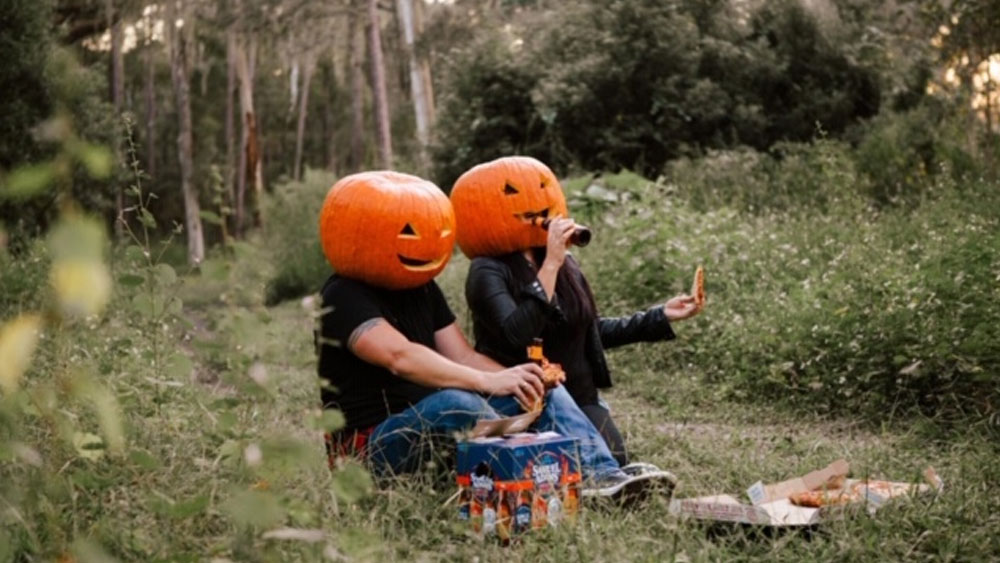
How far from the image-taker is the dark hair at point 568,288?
5113mm

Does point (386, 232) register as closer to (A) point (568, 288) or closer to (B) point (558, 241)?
(B) point (558, 241)

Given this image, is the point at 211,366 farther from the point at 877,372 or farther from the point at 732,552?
the point at 732,552

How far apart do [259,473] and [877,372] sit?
4175mm

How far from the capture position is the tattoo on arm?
4.45 metres

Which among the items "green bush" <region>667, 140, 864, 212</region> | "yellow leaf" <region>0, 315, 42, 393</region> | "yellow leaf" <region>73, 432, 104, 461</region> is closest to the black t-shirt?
"yellow leaf" <region>73, 432, 104, 461</region>

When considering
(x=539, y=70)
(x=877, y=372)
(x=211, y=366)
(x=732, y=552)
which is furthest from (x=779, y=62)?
(x=732, y=552)

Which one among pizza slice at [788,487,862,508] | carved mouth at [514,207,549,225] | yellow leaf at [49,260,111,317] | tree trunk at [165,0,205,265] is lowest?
tree trunk at [165,0,205,265]

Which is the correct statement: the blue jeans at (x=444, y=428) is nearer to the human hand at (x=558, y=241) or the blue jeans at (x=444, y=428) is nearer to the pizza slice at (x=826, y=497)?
the human hand at (x=558, y=241)

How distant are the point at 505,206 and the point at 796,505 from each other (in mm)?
1759

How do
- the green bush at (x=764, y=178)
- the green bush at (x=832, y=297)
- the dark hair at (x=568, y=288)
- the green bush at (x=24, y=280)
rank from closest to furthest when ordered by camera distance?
the dark hair at (x=568, y=288) < the green bush at (x=832, y=297) < the green bush at (x=24, y=280) < the green bush at (x=764, y=178)

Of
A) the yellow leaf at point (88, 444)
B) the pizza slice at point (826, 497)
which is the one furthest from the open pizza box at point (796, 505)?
the yellow leaf at point (88, 444)

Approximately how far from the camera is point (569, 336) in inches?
203

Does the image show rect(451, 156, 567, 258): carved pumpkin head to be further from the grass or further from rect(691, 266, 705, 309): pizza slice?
the grass

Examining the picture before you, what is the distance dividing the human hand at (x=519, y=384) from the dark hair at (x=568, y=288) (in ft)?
2.26
